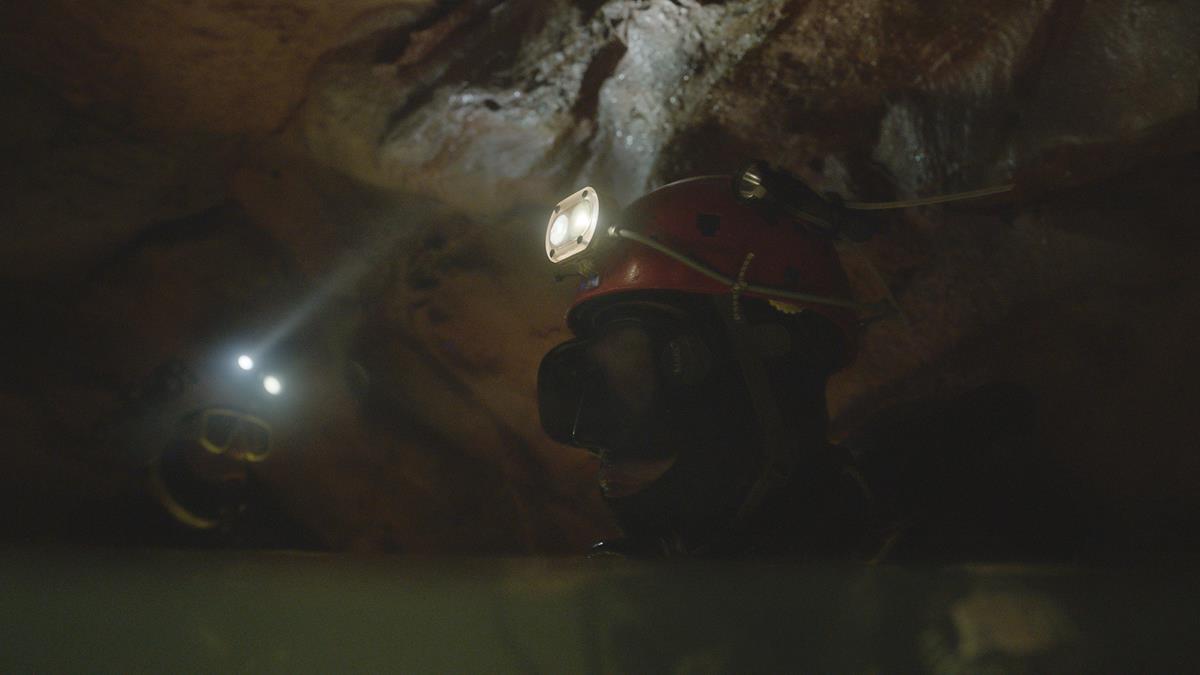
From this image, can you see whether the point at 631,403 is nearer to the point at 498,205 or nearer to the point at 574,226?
the point at 574,226

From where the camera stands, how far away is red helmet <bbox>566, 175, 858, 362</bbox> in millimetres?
2424

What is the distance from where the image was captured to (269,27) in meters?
2.86

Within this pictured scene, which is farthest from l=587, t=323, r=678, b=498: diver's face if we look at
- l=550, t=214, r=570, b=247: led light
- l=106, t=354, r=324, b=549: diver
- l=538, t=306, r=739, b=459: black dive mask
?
l=106, t=354, r=324, b=549: diver

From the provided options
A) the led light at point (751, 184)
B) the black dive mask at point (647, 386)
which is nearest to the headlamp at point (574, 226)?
the black dive mask at point (647, 386)

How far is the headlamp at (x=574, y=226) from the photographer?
244 cm

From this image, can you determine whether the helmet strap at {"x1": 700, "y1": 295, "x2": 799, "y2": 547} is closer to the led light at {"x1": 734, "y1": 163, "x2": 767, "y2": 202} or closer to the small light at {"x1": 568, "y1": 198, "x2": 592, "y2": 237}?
the led light at {"x1": 734, "y1": 163, "x2": 767, "y2": 202}

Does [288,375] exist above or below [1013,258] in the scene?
above

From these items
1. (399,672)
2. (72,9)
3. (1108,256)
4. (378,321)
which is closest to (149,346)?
(378,321)

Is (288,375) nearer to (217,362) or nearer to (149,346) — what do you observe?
(217,362)

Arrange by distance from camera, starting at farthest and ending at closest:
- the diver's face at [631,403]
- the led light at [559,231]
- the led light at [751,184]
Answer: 1. the led light at [559,231]
2. the led light at [751,184]
3. the diver's face at [631,403]

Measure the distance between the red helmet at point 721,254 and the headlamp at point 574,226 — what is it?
91mm

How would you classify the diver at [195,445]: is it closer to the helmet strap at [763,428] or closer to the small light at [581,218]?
the small light at [581,218]

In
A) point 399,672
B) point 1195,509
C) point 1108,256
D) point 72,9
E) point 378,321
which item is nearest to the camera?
point 399,672

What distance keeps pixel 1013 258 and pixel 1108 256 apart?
1.05 feet
